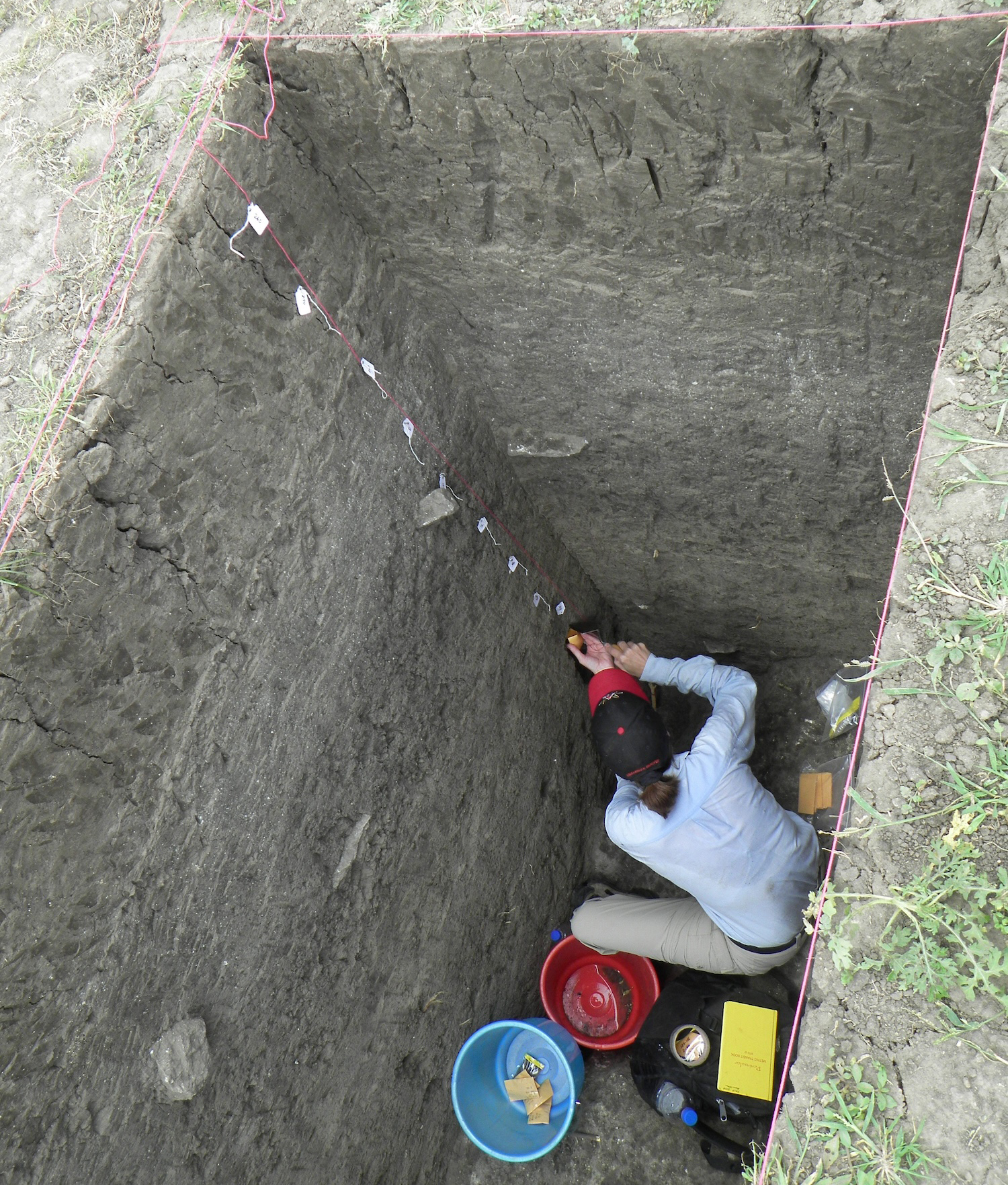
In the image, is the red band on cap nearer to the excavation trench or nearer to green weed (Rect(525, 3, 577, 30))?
the excavation trench

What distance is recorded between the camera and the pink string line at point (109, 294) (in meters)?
1.66

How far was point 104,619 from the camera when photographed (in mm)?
1743

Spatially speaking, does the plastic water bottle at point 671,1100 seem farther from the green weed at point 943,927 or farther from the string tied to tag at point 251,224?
the string tied to tag at point 251,224

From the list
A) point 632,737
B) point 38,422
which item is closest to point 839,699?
point 632,737

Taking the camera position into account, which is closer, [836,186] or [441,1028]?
[836,186]

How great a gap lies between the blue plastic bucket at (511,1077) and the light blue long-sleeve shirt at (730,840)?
2.62 ft

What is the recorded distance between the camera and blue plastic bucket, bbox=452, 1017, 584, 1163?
9.51ft

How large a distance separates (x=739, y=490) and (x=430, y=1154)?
2453 millimetres

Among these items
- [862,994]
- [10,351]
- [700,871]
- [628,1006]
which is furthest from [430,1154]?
[10,351]

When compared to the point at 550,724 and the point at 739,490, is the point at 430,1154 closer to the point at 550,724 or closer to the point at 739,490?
the point at 550,724

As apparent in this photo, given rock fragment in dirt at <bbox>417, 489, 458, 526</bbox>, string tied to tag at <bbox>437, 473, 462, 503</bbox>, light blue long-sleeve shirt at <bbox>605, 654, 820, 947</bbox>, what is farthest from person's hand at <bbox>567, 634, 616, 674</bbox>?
rock fragment in dirt at <bbox>417, 489, 458, 526</bbox>

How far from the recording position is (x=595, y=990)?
345 cm

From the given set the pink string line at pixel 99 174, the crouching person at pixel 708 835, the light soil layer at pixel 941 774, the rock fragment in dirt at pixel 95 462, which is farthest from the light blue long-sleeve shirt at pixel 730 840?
the pink string line at pixel 99 174

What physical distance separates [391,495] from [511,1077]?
218 cm
